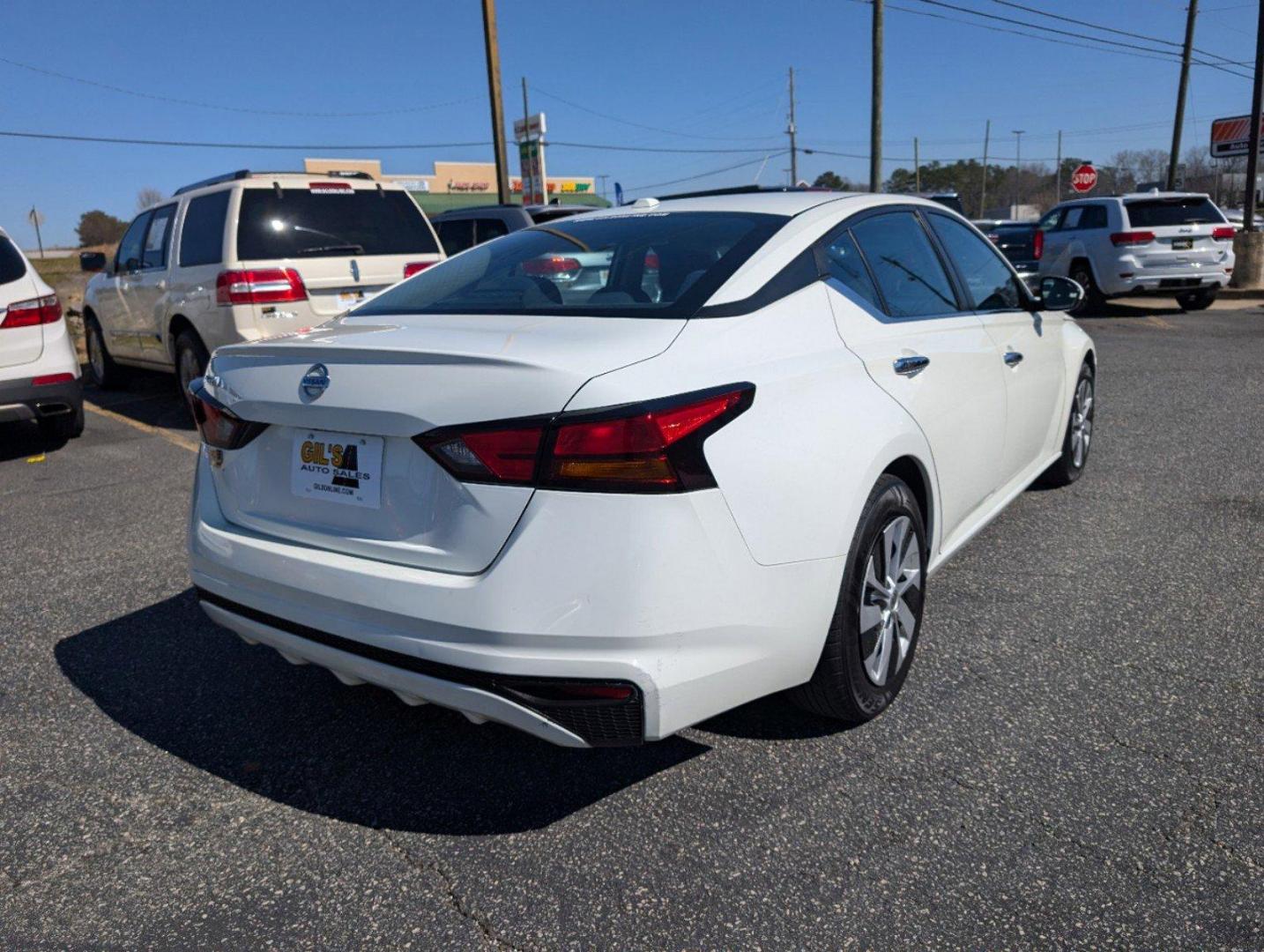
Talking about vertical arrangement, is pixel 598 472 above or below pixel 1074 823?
above

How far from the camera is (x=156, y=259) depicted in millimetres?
8680

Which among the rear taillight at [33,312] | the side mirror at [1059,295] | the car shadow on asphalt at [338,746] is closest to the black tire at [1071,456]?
the side mirror at [1059,295]

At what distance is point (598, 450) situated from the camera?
2211 millimetres

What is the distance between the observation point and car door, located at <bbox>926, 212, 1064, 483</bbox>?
408 cm

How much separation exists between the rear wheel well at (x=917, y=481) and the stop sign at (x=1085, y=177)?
97.0ft

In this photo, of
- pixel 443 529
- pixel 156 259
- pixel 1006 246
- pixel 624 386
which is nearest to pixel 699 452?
pixel 624 386

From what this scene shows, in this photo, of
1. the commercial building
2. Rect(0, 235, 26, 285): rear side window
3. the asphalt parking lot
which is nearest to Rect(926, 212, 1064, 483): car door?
the asphalt parking lot

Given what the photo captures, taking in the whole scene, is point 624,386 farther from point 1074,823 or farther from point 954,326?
point 954,326

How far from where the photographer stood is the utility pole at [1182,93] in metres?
28.0

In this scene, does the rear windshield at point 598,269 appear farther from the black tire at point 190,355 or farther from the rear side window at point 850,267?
the black tire at point 190,355

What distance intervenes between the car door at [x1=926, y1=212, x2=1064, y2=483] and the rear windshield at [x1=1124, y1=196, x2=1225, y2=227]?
11976mm

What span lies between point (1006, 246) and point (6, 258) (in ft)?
59.6

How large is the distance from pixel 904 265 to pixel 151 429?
22.2 ft

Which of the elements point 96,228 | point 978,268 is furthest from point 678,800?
point 96,228
